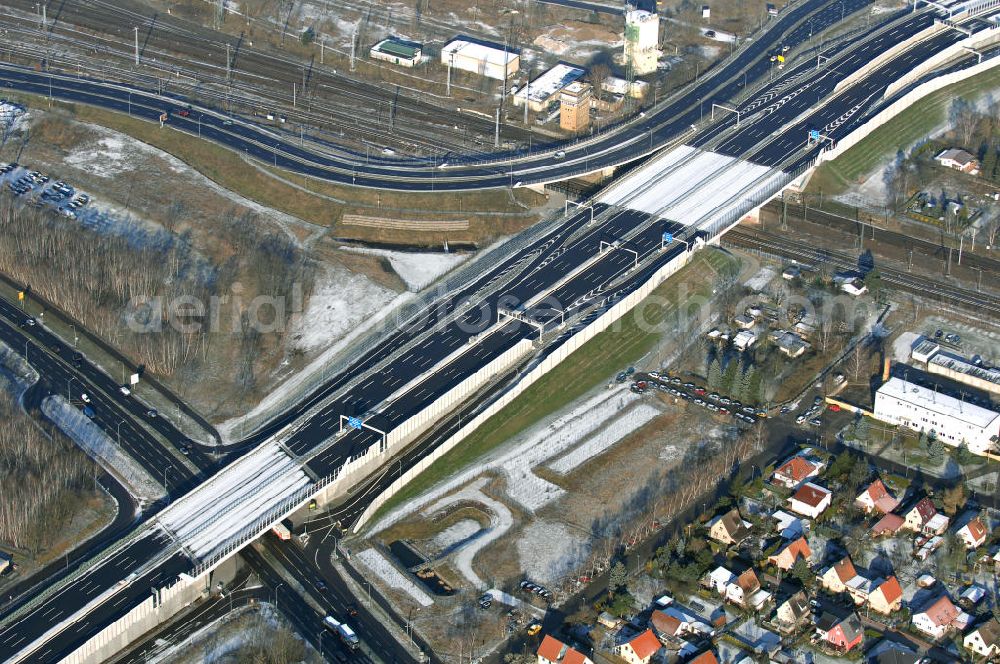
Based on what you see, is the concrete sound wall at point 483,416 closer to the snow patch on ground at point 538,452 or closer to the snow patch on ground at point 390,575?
the snow patch on ground at point 538,452

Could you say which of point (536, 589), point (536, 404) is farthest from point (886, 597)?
point (536, 404)

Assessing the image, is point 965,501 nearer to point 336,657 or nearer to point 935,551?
point 935,551

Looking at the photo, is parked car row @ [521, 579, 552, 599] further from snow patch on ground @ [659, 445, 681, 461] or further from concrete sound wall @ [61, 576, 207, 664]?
concrete sound wall @ [61, 576, 207, 664]

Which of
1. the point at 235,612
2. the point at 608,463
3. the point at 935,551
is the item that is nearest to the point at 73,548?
the point at 235,612

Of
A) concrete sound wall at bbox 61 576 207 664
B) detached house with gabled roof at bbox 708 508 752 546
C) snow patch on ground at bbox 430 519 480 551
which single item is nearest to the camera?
concrete sound wall at bbox 61 576 207 664

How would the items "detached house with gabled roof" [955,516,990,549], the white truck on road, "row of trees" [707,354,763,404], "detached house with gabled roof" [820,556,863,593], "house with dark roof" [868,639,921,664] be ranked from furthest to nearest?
"row of trees" [707,354,763,404]
"detached house with gabled roof" [955,516,990,549]
"detached house with gabled roof" [820,556,863,593]
the white truck on road
"house with dark roof" [868,639,921,664]

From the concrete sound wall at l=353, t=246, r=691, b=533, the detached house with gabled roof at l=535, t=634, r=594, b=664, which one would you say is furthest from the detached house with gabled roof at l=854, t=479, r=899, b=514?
the concrete sound wall at l=353, t=246, r=691, b=533

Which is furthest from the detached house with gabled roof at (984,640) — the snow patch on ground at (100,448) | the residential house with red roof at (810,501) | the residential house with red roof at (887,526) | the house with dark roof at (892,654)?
the snow patch on ground at (100,448)
